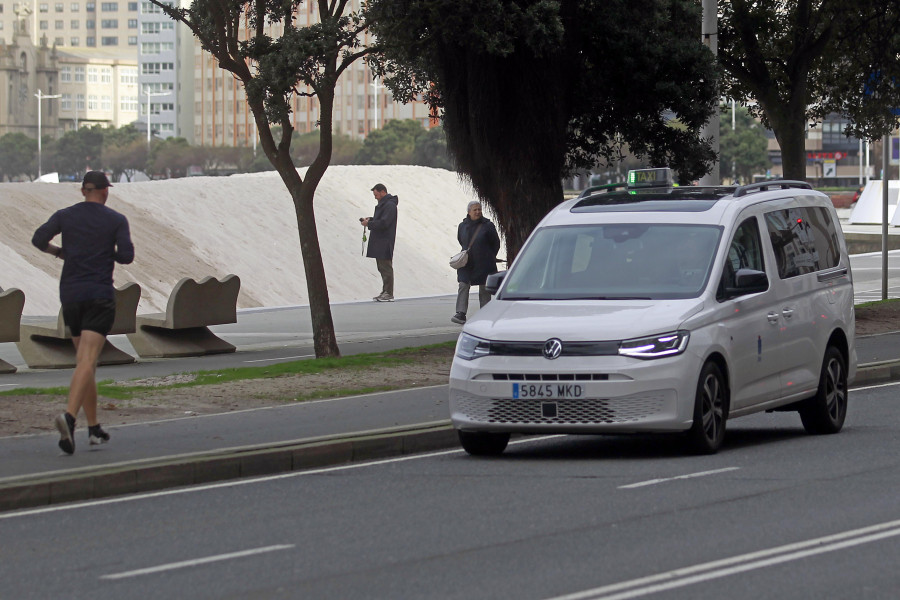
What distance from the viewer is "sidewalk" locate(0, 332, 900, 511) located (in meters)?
9.78

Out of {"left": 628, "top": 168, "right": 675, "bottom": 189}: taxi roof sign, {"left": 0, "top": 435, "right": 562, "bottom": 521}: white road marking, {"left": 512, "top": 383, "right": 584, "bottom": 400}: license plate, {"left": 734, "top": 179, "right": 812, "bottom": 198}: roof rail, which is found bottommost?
{"left": 0, "top": 435, "right": 562, "bottom": 521}: white road marking

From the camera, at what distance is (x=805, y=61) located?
24.9 m

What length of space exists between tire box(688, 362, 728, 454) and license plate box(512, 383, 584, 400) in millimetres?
797

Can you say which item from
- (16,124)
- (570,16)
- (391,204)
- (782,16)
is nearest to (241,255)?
(391,204)

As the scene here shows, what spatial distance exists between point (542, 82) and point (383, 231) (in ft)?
41.8

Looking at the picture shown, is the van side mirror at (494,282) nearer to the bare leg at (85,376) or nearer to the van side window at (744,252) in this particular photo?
the van side window at (744,252)

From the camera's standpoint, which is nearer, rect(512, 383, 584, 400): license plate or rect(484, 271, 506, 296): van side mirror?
rect(512, 383, 584, 400): license plate

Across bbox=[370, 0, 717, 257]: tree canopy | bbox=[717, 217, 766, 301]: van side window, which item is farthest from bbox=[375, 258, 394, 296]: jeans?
bbox=[717, 217, 766, 301]: van side window

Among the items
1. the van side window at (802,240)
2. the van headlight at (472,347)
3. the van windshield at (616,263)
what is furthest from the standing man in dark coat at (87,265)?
the van side window at (802,240)

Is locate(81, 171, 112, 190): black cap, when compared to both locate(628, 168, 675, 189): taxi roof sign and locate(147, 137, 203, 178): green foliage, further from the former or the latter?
locate(147, 137, 203, 178): green foliage

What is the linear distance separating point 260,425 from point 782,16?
1555 cm

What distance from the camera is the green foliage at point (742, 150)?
126625 mm

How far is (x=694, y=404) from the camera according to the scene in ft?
34.7

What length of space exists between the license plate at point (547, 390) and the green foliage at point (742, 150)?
377ft
